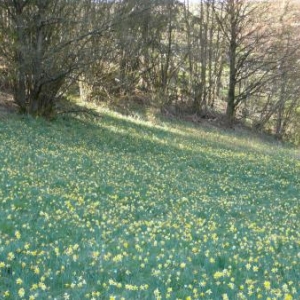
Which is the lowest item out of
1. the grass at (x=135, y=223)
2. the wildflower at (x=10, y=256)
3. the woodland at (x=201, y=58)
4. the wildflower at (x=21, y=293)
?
the grass at (x=135, y=223)

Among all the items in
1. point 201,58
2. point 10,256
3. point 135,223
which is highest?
point 201,58

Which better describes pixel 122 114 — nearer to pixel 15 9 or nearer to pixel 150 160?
pixel 15 9

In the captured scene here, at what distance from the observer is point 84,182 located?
1138cm

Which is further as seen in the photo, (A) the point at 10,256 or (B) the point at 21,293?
(A) the point at 10,256

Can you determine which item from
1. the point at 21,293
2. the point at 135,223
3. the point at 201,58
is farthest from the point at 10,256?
the point at 201,58

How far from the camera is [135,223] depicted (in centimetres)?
824

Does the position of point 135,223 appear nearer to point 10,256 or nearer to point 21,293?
point 10,256

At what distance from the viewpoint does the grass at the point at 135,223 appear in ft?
17.6

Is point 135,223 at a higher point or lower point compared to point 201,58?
lower

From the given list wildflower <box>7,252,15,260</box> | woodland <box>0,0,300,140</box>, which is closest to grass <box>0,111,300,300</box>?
wildflower <box>7,252,15,260</box>

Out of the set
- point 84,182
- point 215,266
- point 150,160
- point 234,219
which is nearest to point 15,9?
point 150,160

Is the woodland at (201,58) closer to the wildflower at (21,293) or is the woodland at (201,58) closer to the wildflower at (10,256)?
the wildflower at (10,256)

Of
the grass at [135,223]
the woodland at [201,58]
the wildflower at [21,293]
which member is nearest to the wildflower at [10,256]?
the grass at [135,223]

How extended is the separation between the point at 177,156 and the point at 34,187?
9.75m
